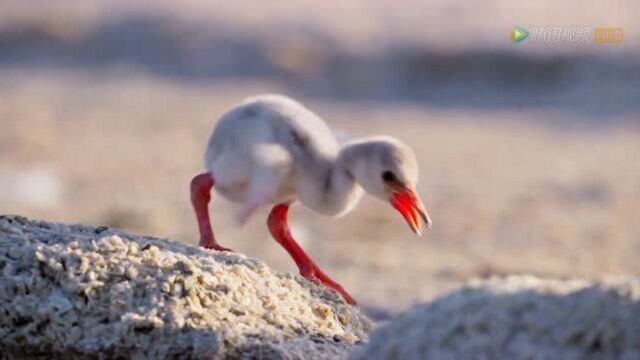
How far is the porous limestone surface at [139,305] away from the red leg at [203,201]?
0.86m

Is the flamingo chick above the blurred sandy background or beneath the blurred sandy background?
beneath

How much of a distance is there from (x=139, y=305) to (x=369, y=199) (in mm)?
7870

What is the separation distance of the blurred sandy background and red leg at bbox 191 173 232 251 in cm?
189

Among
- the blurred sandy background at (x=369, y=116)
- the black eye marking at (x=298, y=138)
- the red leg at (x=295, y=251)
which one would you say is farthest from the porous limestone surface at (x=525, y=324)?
the blurred sandy background at (x=369, y=116)

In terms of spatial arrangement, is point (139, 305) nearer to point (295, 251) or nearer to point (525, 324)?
point (525, 324)

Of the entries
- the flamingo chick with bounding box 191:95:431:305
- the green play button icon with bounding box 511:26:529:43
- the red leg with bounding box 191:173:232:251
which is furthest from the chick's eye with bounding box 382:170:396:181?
the green play button icon with bounding box 511:26:529:43

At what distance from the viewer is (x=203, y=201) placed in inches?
202

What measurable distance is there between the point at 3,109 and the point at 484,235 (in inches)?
292

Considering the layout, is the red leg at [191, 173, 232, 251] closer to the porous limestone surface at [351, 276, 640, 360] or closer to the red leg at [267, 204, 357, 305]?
the red leg at [267, 204, 357, 305]

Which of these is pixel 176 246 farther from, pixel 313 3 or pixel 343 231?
pixel 313 3

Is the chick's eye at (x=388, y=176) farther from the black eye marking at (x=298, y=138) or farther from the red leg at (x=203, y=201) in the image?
the red leg at (x=203, y=201)

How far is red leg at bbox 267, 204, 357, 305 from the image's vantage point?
4.87 meters

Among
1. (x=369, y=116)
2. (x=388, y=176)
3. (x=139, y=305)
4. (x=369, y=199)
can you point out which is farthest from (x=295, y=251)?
(x=369, y=116)

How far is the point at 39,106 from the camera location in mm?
15969
